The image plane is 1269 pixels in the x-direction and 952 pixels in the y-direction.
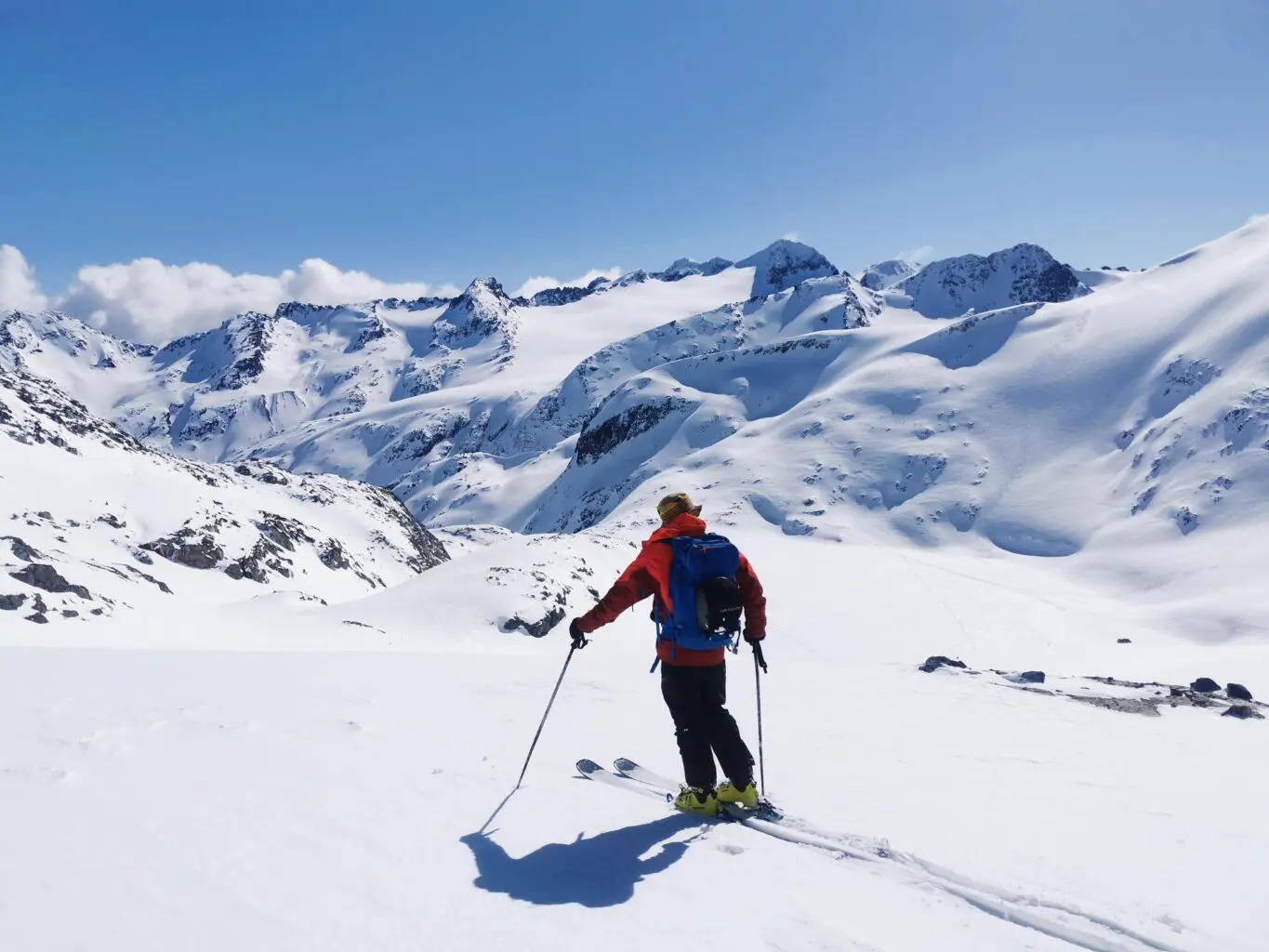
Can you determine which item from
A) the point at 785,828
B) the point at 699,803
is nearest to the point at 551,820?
the point at 699,803

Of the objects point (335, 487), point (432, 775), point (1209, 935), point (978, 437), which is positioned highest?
point (978, 437)

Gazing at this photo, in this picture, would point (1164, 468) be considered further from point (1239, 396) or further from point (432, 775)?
point (432, 775)

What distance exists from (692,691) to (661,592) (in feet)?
2.77

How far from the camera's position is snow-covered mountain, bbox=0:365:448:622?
32.1 m

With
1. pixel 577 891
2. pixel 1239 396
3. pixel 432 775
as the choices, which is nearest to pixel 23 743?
pixel 432 775

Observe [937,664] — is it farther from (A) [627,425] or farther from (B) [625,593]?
(A) [627,425]

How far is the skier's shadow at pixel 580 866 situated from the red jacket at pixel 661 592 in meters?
1.32

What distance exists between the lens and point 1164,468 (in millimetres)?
77375

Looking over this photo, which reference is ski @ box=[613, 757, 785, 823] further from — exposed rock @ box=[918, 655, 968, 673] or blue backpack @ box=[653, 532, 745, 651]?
exposed rock @ box=[918, 655, 968, 673]

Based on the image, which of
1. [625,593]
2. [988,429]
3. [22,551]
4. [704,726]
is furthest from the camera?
[988,429]

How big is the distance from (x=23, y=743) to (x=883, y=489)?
8843cm

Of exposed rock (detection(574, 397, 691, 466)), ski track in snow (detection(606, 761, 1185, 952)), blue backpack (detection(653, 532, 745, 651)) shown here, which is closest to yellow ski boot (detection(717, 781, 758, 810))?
ski track in snow (detection(606, 761, 1185, 952))

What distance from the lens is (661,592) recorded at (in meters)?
6.41

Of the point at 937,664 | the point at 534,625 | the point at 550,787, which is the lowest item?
the point at 550,787
